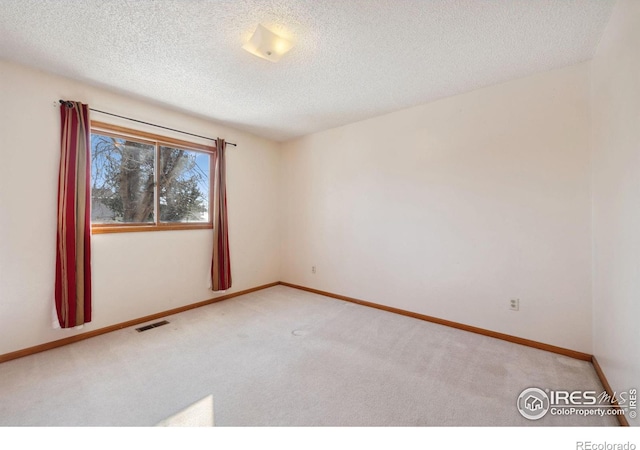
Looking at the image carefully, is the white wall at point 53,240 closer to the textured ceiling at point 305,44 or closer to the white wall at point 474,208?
the textured ceiling at point 305,44

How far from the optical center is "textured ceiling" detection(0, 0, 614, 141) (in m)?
1.63

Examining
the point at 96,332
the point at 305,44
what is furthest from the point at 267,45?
the point at 96,332

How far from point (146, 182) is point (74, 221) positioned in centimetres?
84

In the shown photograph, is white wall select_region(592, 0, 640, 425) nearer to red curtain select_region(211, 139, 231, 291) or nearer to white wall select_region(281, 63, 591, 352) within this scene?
white wall select_region(281, 63, 591, 352)

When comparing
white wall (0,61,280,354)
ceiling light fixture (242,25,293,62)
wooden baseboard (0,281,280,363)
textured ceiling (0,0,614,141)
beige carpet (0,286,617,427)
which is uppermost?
textured ceiling (0,0,614,141)

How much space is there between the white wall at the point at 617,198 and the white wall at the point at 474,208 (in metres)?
0.17

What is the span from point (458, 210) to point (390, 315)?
1.45 m

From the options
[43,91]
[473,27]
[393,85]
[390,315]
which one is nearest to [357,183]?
[393,85]

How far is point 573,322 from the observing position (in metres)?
2.23

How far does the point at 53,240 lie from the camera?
7.82ft

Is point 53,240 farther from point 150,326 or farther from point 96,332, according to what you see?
point 150,326

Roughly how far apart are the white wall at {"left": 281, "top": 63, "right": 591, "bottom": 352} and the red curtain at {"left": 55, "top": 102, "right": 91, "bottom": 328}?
2742mm

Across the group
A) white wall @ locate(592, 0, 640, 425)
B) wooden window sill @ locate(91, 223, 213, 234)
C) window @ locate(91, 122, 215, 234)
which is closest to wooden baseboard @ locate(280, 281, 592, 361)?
white wall @ locate(592, 0, 640, 425)

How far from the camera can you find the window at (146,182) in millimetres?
2736
